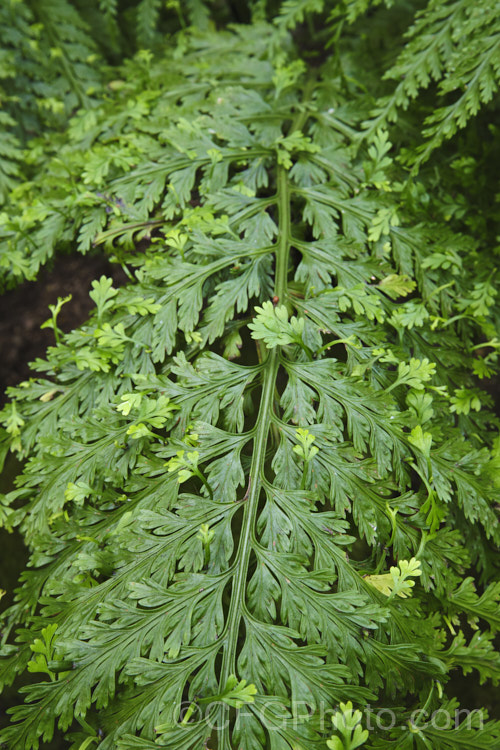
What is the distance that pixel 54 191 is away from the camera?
2.26m

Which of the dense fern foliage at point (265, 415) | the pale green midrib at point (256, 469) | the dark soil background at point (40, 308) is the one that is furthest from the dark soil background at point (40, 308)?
the pale green midrib at point (256, 469)

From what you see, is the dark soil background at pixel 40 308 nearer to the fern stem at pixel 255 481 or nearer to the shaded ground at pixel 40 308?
the shaded ground at pixel 40 308

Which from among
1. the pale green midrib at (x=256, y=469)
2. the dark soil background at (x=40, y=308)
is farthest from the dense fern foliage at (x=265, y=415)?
the dark soil background at (x=40, y=308)

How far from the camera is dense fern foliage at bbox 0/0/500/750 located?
1.38 metres

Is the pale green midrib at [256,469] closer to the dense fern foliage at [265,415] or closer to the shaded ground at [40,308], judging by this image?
the dense fern foliage at [265,415]

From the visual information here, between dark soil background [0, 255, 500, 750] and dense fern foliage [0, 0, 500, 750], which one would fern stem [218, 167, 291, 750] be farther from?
dark soil background [0, 255, 500, 750]

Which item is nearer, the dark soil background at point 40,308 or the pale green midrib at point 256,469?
the pale green midrib at point 256,469

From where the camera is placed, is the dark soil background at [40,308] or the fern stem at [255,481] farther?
the dark soil background at [40,308]

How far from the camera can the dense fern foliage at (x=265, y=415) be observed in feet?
4.52

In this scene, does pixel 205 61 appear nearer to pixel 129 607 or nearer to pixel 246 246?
pixel 246 246

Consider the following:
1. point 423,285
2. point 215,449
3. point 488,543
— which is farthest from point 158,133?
point 488,543

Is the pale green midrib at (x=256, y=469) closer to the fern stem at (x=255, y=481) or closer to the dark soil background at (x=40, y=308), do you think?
the fern stem at (x=255, y=481)

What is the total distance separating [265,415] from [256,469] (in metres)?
0.18

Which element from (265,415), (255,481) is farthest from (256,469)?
(265,415)
